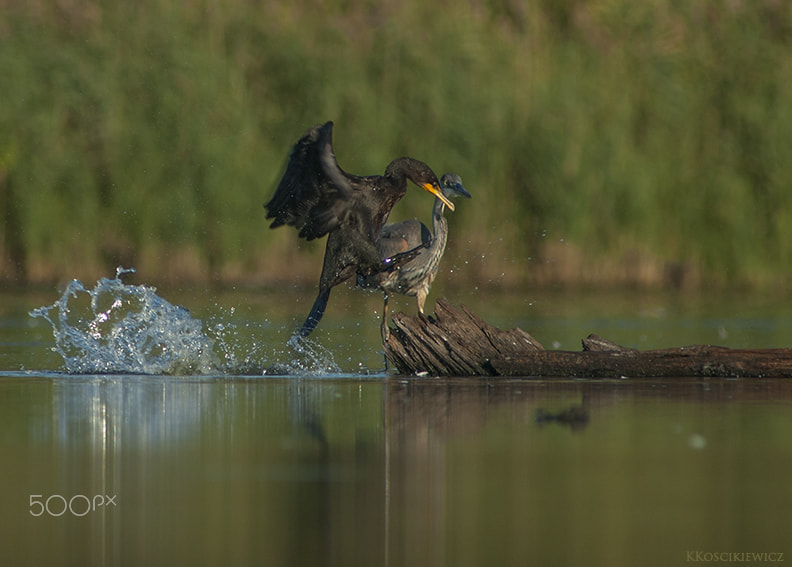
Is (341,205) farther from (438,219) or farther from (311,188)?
(438,219)

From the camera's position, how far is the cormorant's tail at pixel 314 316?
9414 millimetres

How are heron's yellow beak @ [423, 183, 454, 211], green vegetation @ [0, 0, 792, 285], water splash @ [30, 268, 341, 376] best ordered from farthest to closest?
green vegetation @ [0, 0, 792, 285], heron's yellow beak @ [423, 183, 454, 211], water splash @ [30, 268, 341, 376]

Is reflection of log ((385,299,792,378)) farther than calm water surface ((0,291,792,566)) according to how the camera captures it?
Yes

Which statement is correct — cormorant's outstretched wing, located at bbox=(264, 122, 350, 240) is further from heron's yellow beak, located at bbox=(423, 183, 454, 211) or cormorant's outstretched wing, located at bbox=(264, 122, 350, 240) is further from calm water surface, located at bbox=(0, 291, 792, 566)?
calm water surface, located at bbox=(0, 291, 792, 566)

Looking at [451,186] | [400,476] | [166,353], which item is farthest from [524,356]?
[400,476]

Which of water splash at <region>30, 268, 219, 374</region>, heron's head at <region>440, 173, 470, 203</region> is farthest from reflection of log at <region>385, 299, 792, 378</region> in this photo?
heron's head at <region>440, 173, 470, 203</region>

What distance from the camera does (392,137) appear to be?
14.5 m

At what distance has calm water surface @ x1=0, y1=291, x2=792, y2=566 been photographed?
4156mm

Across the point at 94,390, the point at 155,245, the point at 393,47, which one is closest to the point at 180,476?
the point at 94,390

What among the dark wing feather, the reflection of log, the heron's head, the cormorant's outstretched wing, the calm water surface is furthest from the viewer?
the heron's head

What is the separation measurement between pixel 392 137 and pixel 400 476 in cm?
967

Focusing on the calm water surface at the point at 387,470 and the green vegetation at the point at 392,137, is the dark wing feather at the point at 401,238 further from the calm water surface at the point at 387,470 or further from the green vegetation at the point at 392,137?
the green vegetation at the point at 392,137

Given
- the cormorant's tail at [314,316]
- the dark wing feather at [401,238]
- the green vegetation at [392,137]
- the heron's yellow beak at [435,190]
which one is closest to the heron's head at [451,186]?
the dark wing feather at [401,238]

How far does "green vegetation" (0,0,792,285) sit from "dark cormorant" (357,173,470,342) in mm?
3927
